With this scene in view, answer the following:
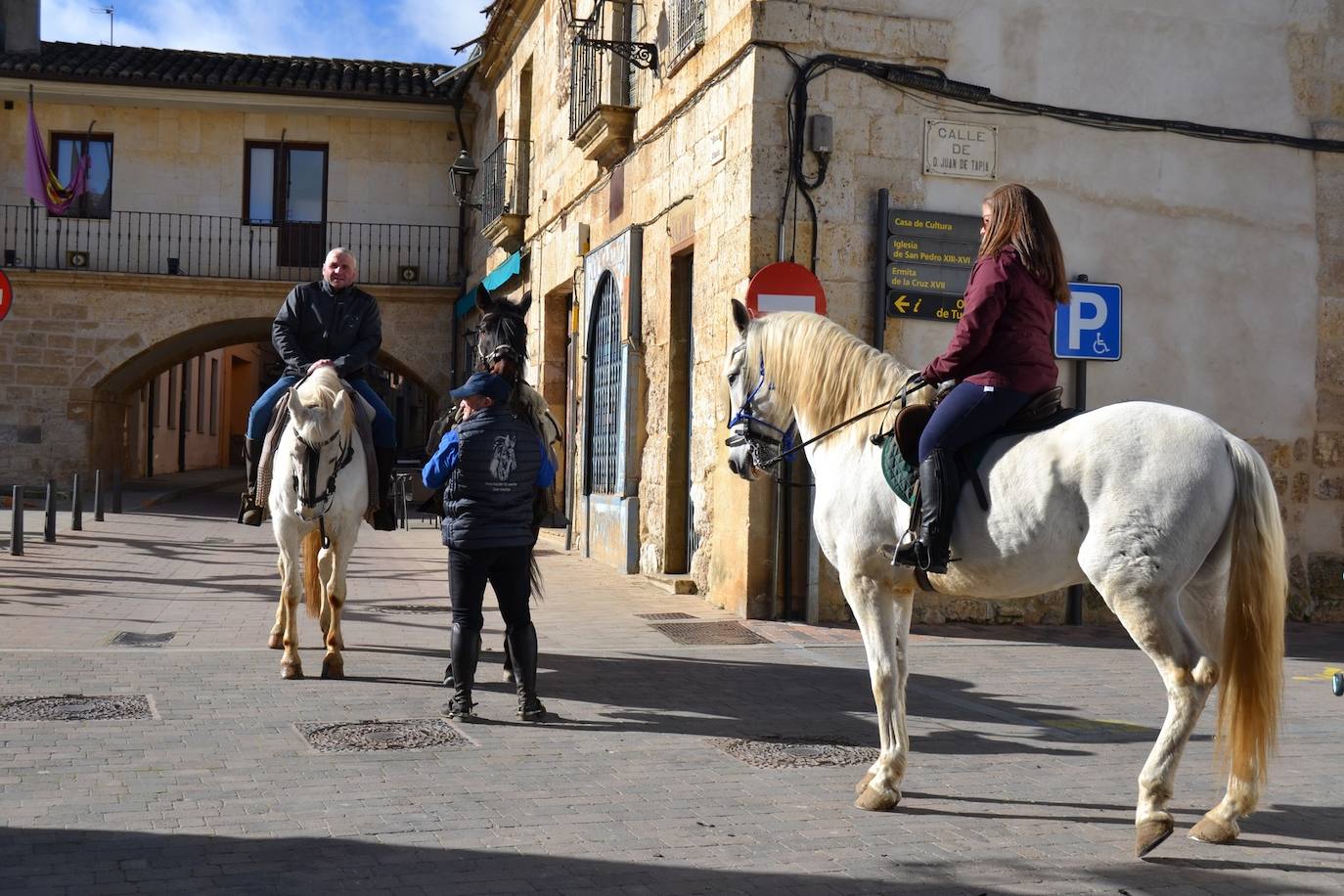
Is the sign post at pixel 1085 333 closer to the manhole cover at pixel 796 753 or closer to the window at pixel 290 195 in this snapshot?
the manhole cover at pixel 796 753

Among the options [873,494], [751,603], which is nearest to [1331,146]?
[751,603]

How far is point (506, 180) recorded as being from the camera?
72.7 ft

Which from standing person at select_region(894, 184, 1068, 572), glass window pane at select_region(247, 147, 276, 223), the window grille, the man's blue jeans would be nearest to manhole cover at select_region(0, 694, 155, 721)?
the man's blue jeans

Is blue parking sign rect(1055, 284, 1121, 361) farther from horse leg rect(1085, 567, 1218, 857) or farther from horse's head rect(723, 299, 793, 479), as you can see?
horse leg rect(1085, 567, 1218, 857)

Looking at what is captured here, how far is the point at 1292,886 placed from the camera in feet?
14.2

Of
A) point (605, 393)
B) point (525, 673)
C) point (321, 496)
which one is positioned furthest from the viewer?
point (605, 393)

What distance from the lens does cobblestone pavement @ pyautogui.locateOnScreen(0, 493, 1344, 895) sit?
14.4 ft

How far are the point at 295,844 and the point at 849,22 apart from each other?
331 inches

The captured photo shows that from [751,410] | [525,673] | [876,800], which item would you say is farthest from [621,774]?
[751,410]

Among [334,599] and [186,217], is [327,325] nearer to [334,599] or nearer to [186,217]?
[334,599]

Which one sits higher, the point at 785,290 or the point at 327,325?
the point at 785,290

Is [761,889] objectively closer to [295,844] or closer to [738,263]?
[295,844]

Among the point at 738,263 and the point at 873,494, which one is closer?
the point at 873,494

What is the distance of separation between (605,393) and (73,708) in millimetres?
9655
